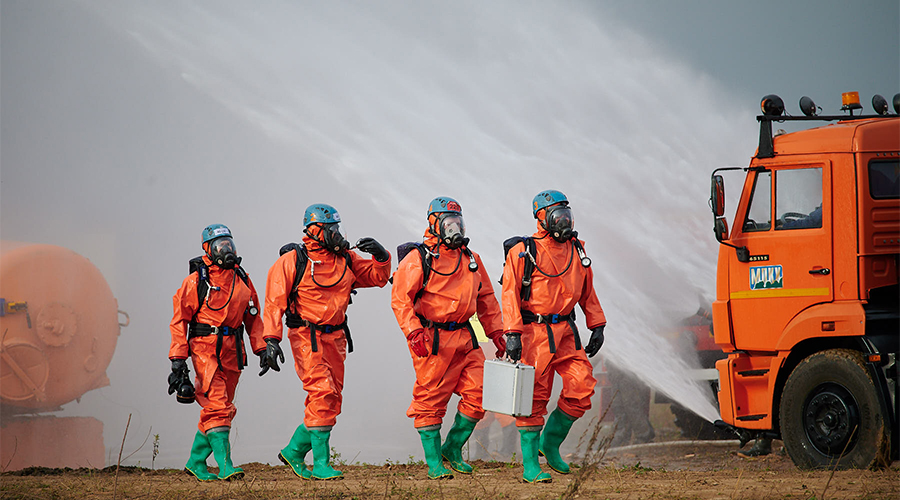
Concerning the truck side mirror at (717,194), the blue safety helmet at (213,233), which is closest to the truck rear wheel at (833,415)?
the truck side mirror at (717,194)

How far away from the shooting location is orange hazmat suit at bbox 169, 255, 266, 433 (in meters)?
7.06

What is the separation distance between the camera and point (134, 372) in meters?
12.0

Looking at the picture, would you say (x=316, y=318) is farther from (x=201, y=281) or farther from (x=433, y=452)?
(x=433, y=452)

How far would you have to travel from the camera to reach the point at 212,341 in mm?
7195

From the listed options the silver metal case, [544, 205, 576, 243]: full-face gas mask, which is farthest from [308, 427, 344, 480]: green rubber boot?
[544, 205, 576, 243]: full-face gas mask

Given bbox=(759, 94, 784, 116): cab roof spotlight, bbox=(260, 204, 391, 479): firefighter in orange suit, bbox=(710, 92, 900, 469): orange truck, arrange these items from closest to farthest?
bbox=(710, 92, 900, 469): orange truck → bbox=(260, 204, 391, 479): firefighter in orange suit → bbox=(759, 94, 784, 116): cab roof spotlight

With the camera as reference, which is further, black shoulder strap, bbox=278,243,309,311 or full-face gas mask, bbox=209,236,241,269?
full-face gas mask, bbox=209,236,241,269

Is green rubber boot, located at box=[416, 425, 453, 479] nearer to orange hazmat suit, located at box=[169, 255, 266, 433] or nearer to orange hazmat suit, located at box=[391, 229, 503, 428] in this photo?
orange hazmat suit, located at box=[391, 229, 503, 428]

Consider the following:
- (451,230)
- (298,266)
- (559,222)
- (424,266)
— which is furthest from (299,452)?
(559,222)

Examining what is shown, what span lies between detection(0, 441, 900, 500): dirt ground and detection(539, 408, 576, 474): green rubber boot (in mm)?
103

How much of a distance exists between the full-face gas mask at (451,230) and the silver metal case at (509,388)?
116 cm

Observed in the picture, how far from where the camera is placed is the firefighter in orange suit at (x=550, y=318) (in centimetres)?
664

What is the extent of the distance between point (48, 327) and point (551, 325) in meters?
6.85

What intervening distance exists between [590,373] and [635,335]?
6.00 m
